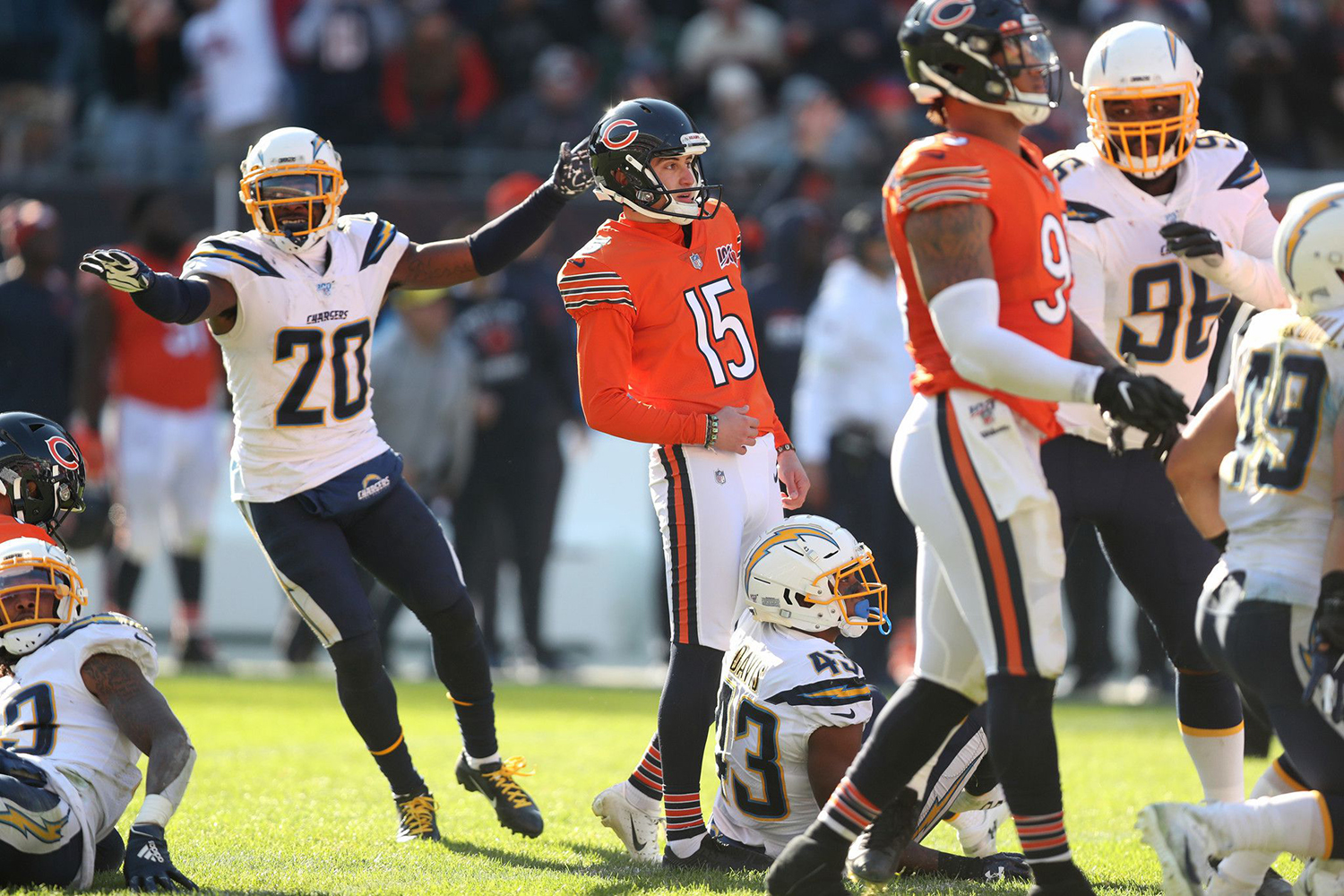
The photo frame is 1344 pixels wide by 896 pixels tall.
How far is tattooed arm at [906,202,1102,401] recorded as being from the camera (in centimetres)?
365

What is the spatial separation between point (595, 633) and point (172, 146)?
15.9 feet

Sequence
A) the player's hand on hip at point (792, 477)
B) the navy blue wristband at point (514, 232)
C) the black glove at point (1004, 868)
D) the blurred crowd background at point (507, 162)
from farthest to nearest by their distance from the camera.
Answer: the blurred crowd background at point (507, 162), the navy blue wristband at point (514, 232), the player's hand on hip at point (792, 477), the black glove at point (1004, 868)

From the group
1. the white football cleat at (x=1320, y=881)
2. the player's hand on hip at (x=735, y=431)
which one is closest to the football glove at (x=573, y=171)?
the player's hand on hip at (x=735, y=431)

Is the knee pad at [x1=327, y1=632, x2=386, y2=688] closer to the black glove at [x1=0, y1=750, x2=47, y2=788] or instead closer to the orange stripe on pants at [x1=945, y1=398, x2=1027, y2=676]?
the black glove at [x1=0, y1=750, x2=47, y2=788]

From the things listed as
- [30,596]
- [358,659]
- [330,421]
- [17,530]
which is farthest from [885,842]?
[17,530]

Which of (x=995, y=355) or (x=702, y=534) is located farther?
(x=702, y=534)

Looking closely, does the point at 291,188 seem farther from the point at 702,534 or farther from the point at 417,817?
the point at 417,817

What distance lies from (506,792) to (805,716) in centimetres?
123

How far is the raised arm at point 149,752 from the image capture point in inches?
166

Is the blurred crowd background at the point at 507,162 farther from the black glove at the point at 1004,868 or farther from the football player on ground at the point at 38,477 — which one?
the black glove at the point at 1004,868

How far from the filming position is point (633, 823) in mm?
4984

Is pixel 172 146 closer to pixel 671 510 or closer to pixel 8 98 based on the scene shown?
pixel 8 98

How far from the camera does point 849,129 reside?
1259 cm

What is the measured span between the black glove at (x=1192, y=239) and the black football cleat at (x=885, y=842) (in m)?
1.43
